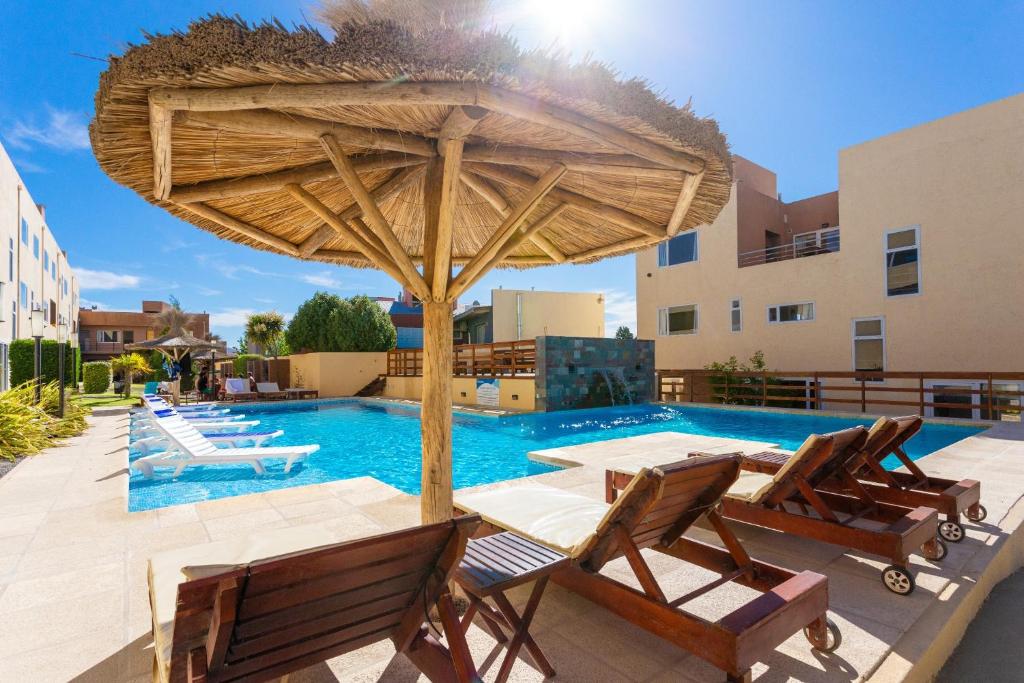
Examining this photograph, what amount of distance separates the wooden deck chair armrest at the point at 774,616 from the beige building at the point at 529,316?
27.2m

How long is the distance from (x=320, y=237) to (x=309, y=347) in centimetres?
2356

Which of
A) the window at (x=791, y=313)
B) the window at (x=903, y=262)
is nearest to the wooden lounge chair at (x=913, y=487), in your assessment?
the window at (x=903, y=262)

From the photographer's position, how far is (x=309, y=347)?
86.5 feet

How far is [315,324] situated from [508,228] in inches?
988

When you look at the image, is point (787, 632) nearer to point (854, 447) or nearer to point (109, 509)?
point (854, 447)

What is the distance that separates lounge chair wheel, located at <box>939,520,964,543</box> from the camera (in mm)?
3881

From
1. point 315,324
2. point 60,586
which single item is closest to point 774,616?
point 60,586

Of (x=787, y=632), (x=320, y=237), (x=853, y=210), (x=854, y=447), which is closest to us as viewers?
(x=787, y=632)

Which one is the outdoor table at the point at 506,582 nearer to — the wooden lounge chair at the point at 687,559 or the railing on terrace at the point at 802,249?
the wooden lounge chair at the point at 687,559

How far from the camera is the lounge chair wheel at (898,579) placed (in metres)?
3.00

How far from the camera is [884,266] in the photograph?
46.5 ft

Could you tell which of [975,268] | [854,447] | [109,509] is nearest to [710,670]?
[854,447]

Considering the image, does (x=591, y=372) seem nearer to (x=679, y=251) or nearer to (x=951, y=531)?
(x=679, y=251)

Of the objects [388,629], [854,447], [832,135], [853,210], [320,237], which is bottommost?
[388,629]
